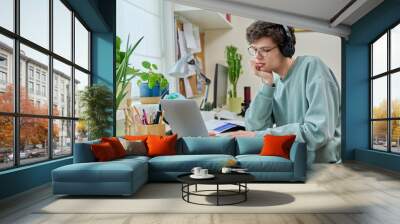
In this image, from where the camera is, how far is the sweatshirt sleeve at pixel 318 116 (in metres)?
6.31

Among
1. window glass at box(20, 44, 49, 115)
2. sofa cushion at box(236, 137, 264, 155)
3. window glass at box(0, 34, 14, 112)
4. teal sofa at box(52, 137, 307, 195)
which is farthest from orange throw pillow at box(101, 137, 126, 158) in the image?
sofa cushion at box(236, 137, 264, 155)

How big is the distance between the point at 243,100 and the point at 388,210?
684cm

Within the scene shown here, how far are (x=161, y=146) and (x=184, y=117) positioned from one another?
520 mm

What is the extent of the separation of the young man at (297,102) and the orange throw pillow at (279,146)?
0.73 m

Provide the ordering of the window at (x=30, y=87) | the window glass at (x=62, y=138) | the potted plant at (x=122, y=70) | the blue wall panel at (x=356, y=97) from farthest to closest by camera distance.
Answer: the blue wall panel at (x=356, y=97) → the potted plant at (x=122, y=70) → the window glass at (x=62, y=138) → the window at (x=30, y=87)

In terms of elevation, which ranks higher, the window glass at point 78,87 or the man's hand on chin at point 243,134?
the window glass at point 78,87

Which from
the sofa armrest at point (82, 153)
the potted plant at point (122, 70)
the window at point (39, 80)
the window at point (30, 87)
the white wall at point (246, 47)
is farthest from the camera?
the white wall at point (246, 47)

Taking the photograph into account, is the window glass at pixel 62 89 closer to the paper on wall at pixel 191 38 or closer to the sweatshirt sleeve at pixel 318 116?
the sweatshirt sleeve at pixel 318 116

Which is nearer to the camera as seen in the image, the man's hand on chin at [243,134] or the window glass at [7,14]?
the window glass at [7,14]

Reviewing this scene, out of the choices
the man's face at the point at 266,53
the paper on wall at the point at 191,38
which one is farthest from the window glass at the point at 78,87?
the paper on wall at the point at 191,38

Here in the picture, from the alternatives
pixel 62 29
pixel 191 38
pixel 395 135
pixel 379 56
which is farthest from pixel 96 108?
pixel 379 56

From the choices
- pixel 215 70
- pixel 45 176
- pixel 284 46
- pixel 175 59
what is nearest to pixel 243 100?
pixel 215 70

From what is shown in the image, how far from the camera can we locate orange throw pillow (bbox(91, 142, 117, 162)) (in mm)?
4926

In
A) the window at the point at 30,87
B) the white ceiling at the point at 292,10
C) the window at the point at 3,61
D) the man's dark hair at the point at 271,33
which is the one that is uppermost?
the white ceiling at the point at 292,10
